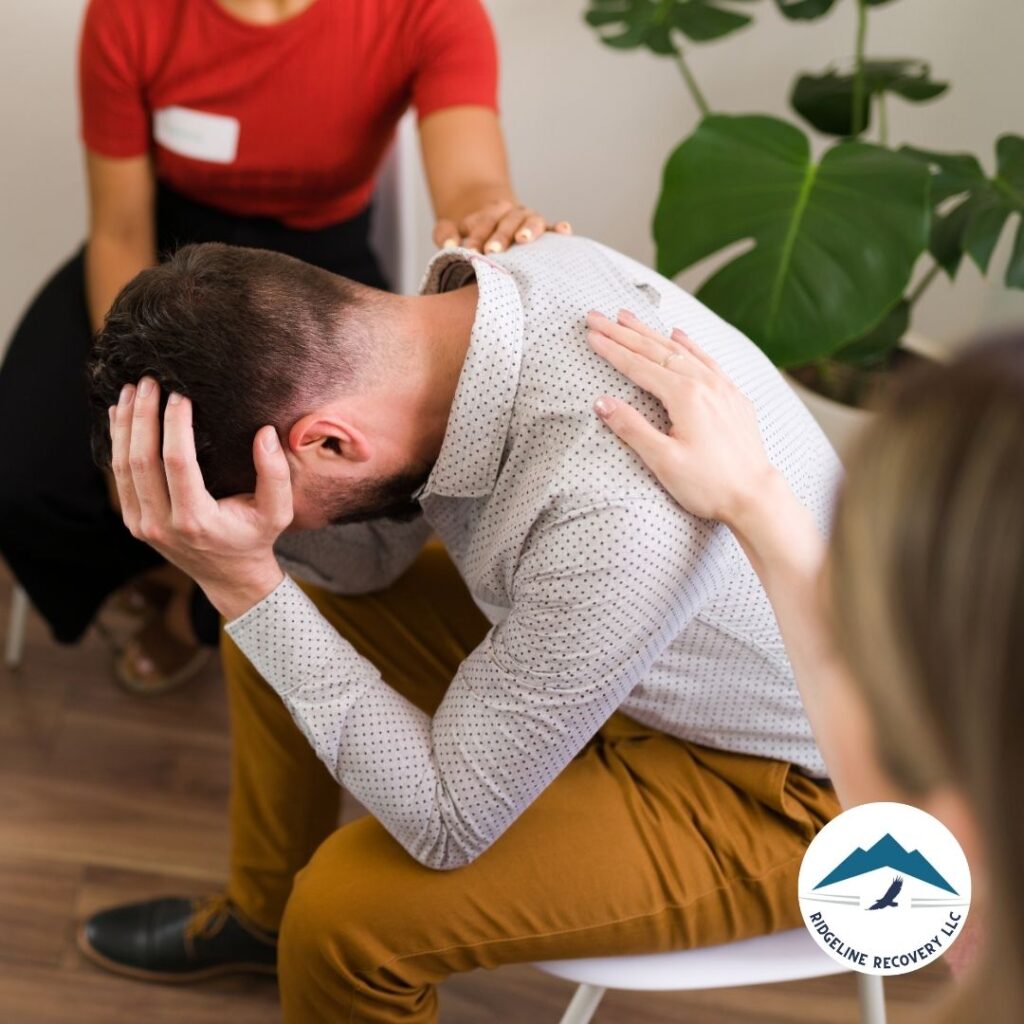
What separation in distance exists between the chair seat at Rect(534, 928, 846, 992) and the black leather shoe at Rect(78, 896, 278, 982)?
21.5 inches

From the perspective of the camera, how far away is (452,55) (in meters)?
1.53

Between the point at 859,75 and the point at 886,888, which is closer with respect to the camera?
the point at 886,888

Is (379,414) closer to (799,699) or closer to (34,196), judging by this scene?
(799,699)

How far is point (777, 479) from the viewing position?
0.96m

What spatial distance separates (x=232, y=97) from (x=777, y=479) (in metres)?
0.96

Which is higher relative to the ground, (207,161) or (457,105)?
(457,105)

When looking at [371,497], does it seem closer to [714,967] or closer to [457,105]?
[714,967]

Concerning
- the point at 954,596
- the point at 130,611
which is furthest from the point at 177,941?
the point at 954,596

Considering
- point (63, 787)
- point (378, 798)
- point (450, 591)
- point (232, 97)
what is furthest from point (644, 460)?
point (63, 787)

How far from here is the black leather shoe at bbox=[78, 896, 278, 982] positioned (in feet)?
4.88

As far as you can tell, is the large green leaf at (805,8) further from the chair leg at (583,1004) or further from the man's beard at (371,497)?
the chair leg at (583,1004)

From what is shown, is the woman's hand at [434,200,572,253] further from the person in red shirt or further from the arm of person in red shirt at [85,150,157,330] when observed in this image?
the arm of person in red shirt at [85,150,157,330]

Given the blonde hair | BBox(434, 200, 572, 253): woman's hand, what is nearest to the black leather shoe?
BBox(434, 200, 572, 253): woman's hand

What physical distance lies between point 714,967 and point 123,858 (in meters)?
0.93
